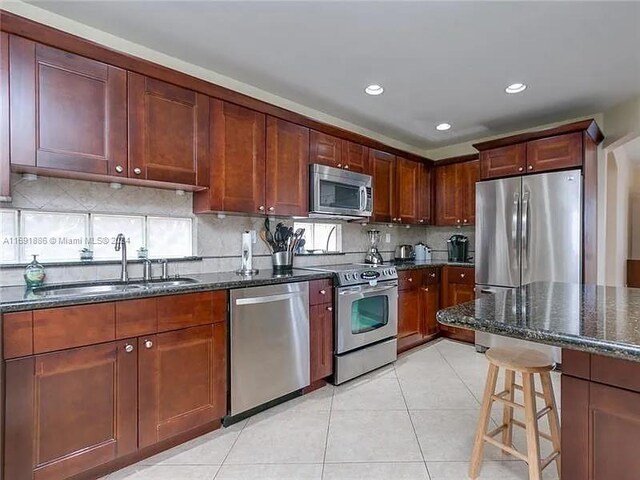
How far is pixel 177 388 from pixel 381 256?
286 cm

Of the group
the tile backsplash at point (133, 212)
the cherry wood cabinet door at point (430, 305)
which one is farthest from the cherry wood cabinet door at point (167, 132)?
the cherry wood cabinet door at point (430, 305)

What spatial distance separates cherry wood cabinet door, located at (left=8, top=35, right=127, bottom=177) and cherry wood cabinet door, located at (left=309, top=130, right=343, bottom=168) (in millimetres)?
1529

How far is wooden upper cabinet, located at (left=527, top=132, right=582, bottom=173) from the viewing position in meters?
3.21

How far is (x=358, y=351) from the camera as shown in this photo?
120 inches

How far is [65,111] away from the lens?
184cm

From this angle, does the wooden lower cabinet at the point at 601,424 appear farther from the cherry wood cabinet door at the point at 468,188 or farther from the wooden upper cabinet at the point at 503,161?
the cherry wood cabinet door at the point at 468,188

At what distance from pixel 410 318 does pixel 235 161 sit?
8.25 ft

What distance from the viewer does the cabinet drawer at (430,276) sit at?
13.1 ft

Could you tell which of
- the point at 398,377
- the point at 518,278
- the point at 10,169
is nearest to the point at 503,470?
the point at 398,377

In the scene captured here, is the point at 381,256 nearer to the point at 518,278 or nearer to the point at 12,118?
the point at 518,278

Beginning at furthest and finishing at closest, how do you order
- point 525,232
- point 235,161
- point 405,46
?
point 525,232 → point 235,161 → point 405,46

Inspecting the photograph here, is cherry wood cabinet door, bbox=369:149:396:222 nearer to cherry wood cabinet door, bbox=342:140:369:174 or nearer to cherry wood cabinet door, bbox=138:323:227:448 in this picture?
cherry wood cabinet door, bbox=342:140:369:174

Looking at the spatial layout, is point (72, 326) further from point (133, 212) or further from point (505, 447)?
point (505, 447)

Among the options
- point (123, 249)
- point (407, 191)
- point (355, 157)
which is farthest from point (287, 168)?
point (407, 191)
